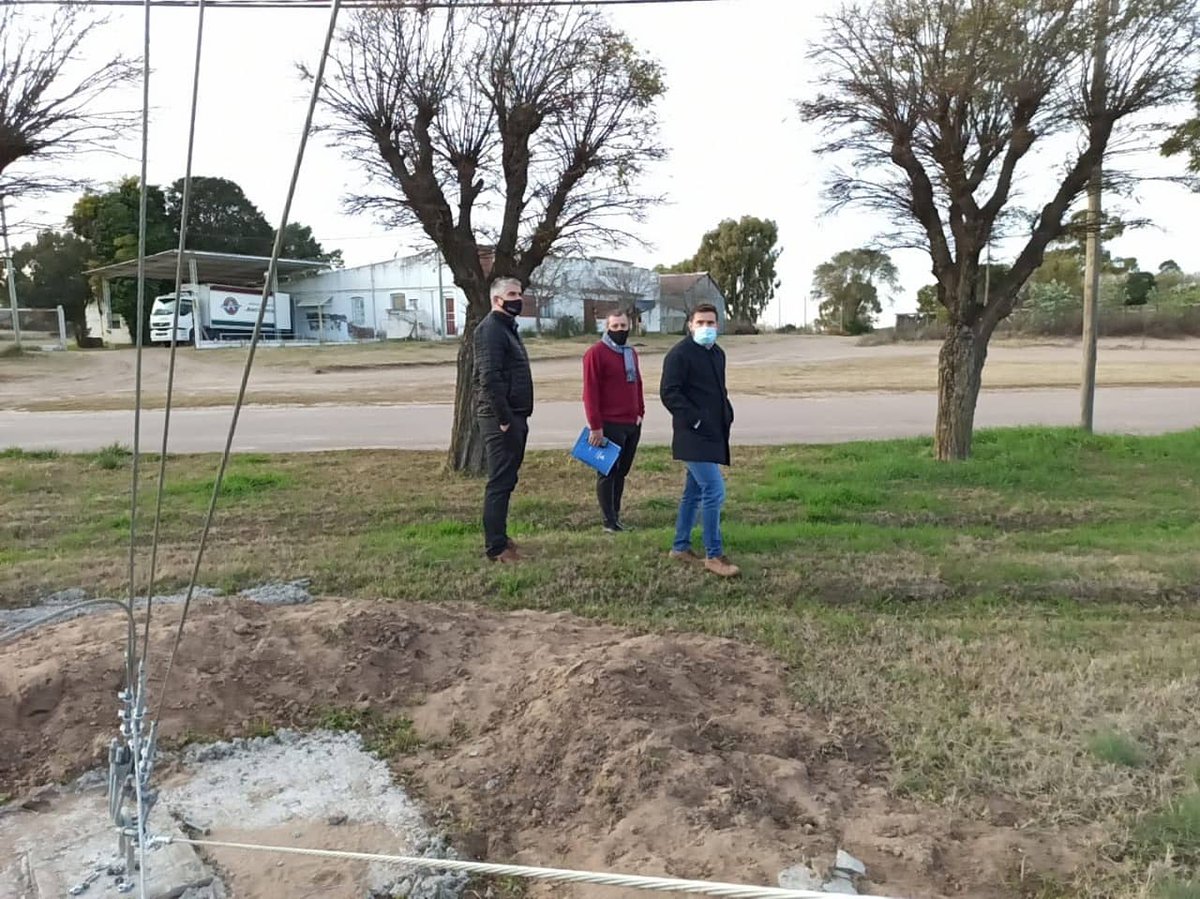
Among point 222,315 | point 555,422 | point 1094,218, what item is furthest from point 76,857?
point 222,315

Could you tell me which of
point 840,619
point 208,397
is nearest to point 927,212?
point 840,619

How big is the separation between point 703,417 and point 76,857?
12.4ft

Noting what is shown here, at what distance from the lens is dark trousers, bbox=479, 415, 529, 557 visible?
→ 5.97 meters

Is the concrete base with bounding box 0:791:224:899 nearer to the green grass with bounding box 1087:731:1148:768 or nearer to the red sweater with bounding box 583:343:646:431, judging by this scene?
the green grass with bounding box 1087:731:1148:768

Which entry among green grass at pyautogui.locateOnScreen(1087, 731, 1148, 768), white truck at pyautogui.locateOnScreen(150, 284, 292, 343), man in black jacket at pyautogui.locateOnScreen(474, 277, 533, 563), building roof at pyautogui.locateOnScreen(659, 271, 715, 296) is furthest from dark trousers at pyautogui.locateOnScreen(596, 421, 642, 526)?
building roof at pyautogui.locateOnScreen(659, 271, 715, 296)

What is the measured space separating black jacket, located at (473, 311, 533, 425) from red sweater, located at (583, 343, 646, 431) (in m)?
0.53

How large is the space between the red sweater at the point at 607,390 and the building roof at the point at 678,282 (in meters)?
55.3

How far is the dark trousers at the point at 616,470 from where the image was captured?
6.63 metres

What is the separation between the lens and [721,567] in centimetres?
574

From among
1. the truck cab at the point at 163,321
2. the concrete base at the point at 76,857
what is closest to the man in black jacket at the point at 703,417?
the concrete base at the point at 76,857

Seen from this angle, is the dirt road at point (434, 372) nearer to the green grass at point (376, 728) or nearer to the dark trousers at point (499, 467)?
Answer: the dark trousers at point (499, 467)

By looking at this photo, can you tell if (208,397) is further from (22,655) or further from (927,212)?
(22,655)

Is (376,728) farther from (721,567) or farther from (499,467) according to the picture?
(721,567)

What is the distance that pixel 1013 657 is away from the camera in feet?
14.1
